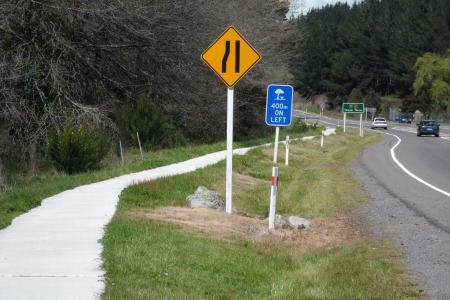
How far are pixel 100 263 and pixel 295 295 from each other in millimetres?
2112

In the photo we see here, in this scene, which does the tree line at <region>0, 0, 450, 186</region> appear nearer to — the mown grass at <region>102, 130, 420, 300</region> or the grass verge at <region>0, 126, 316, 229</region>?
the grass verge at <region>0, 126, 316, 229</region>

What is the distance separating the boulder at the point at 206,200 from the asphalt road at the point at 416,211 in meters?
2.83

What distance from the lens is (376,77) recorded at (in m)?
116

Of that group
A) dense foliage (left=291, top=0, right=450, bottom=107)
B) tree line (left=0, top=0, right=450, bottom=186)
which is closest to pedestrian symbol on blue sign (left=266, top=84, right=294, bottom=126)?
tree line (left=0, top=0, right=450, bottom=186)

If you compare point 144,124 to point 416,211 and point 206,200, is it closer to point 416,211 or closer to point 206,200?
point 206,200

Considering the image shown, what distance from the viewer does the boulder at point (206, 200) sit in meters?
14.0

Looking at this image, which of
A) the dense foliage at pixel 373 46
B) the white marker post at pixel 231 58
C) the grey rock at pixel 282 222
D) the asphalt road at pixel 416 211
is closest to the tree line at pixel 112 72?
the asphalt road at pixel 416 211

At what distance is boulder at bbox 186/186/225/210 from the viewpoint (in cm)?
1396

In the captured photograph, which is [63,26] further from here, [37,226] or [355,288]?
[355,288]

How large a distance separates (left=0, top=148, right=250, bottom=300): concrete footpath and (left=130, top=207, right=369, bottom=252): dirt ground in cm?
110

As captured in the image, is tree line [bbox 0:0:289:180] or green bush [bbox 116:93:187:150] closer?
tree line [bbox 0:0:289:180]

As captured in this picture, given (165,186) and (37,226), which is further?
(165,186)

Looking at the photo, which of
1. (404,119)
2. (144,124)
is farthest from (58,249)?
(404,119)

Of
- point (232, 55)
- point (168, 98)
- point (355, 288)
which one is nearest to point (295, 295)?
point (355, 288)
